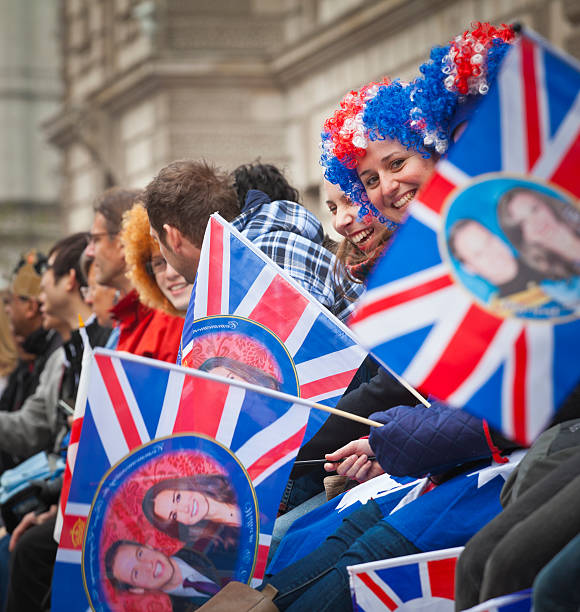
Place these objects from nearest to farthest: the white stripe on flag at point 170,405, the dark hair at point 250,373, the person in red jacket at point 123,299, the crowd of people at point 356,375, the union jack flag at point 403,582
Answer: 1. the crowd of people at point 356,375
2. the union jack flag at point 403,582
3. the white stripe on flag at point 170,405
4. the dark hair at point 250,373
5. the person in red jacket at point 123,299

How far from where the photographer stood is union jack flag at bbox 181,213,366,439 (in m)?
3.51

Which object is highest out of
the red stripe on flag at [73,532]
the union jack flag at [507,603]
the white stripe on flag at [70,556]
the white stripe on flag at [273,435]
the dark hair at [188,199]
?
the dark hair at [188,199]

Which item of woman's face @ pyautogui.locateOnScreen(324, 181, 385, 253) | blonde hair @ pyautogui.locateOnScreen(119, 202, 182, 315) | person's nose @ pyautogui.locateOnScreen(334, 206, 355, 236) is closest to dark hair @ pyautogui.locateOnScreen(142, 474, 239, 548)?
woman's face @ pyautogui.locateOnScreen(324, 181, 385, 253)

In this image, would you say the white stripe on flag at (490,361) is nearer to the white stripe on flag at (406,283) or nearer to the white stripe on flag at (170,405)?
the white stripe on flag at (406,283)

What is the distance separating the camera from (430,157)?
3564 mm

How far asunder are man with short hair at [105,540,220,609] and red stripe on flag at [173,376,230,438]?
0.32 metres

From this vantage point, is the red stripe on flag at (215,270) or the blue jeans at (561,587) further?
the red stripe on flag at (215,270)

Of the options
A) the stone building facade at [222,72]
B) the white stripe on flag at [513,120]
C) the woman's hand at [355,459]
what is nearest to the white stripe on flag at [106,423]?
the woman's hand at [355,459]

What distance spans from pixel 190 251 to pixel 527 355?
244cm

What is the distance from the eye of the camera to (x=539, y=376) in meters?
2.17

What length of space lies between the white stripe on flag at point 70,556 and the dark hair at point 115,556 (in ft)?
0.24

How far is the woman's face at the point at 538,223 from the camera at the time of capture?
7.01 ft

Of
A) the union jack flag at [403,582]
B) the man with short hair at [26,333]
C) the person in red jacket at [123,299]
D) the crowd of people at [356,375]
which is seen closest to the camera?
the crowd of people at [356,375]

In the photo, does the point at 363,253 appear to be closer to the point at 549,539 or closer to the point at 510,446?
the point at 510,446
